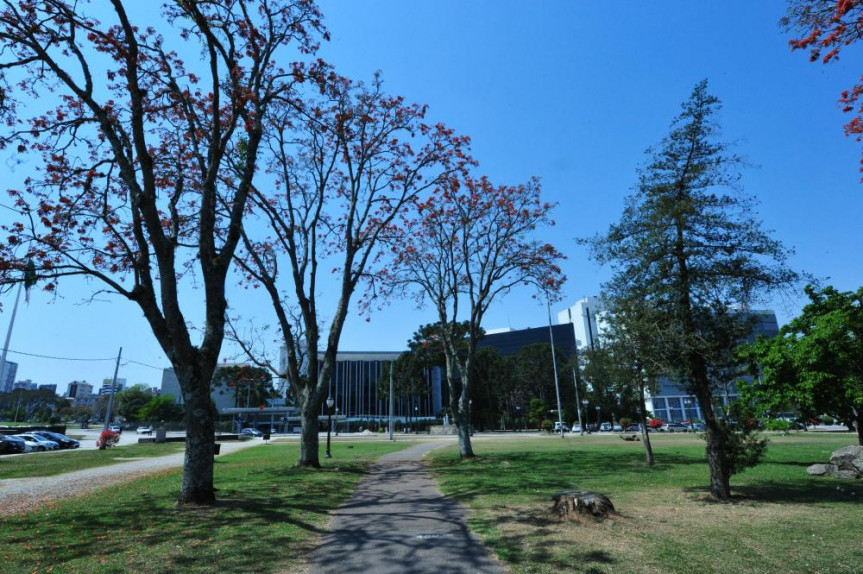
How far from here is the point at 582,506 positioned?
8.06m

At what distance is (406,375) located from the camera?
232 ft

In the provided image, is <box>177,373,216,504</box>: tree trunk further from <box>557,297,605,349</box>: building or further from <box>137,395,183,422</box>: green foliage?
<box>557,297,605,349</box>: building

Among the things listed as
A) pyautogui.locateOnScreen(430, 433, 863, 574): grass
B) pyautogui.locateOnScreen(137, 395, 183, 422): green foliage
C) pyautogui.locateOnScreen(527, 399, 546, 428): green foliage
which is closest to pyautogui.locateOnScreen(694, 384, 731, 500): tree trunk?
pyautogui.locateOnScreen(430, 433, 863, 574): grass

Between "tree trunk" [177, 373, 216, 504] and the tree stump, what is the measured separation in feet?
23.2

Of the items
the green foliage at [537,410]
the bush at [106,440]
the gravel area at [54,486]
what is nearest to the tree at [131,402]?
the bush at [106,440]

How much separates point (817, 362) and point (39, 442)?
46.5 metres

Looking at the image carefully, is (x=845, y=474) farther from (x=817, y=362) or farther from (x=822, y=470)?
(x=817, y=362)

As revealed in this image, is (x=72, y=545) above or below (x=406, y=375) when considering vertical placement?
below

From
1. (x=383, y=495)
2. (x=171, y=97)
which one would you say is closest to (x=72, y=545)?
(x=383, y=495)

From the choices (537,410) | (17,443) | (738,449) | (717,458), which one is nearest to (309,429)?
(717,458)

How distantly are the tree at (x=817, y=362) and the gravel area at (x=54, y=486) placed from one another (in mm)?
18904

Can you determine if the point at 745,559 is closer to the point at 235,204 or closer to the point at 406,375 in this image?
the point at 235,204

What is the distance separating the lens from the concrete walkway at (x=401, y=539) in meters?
5.76

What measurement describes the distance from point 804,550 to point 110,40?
15250 mm
